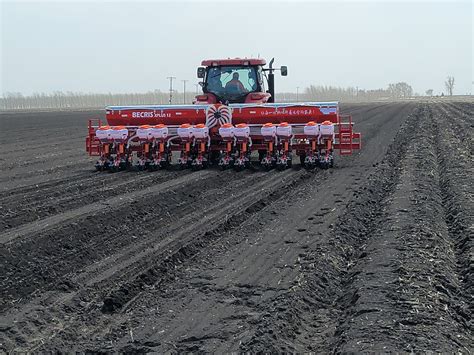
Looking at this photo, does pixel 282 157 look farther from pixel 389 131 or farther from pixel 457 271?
pixel 389 131

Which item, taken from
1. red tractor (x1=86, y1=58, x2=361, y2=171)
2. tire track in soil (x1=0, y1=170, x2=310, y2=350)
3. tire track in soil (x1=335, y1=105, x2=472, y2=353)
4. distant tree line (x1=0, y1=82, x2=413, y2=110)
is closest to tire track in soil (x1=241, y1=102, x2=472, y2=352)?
tire track in soil (x1=335, y1=105, x2=472, y2=353)

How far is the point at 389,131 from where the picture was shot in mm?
27688

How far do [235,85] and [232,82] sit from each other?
121 millimetres

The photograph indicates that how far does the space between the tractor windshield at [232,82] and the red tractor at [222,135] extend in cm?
190

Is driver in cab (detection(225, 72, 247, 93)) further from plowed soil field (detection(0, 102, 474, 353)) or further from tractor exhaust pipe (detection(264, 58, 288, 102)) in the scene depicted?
plowed soil field (detection(0, 102, 474, 353))

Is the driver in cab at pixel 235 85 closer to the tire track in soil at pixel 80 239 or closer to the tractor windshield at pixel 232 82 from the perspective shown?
the tractor windshield at pixel 232 82

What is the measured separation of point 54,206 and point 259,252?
13.7 feet

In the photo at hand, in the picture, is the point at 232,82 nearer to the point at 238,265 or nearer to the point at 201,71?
the point at 201,71

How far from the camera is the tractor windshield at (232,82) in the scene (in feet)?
56.1

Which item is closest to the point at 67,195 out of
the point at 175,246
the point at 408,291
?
the point at 175,246

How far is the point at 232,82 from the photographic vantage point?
1727 cm

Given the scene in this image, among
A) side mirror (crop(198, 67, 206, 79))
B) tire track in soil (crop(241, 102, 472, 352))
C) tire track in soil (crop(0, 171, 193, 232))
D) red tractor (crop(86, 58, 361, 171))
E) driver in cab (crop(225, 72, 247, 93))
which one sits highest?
side mirror (crop(198, 67, 206, 79))

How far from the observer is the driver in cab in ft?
56.3

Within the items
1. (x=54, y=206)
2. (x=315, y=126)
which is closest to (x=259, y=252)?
(x=54, y=206)
